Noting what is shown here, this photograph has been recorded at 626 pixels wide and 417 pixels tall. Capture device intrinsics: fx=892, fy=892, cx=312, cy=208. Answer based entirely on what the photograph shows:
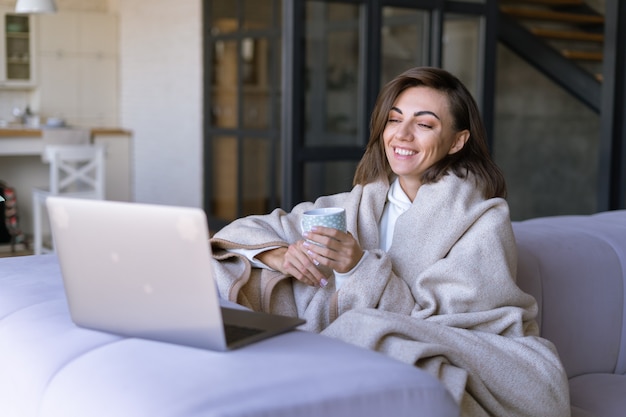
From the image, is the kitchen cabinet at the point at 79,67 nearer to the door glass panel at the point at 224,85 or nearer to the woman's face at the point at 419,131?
the door glass panel at the point at 224,85

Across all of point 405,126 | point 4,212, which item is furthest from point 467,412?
point 4,212

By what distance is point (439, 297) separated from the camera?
188 cm

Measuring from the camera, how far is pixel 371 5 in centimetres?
426

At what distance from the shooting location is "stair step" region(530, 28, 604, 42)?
232 inches

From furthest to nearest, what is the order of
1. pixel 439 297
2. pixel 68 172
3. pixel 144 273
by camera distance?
pixel 68 172 < pixel 439 297 < pixel 144 273

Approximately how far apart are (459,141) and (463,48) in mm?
2668

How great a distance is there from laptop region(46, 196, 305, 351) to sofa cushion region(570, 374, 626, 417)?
1013 mm

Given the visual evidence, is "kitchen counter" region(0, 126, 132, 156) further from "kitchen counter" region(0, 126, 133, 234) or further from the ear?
the ear

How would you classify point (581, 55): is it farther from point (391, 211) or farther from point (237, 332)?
point (237, 332)

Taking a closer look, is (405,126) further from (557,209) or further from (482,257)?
(557,209)

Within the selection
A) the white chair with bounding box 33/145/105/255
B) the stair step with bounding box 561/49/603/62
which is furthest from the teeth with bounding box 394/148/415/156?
the white chair with bounding box 33/145/105/255

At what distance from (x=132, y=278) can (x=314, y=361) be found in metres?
0.30

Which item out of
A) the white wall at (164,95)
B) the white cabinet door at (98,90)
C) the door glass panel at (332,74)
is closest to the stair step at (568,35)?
the door glass panel at (332,74)

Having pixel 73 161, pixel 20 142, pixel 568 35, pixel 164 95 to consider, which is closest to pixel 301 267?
pixel 568 35
